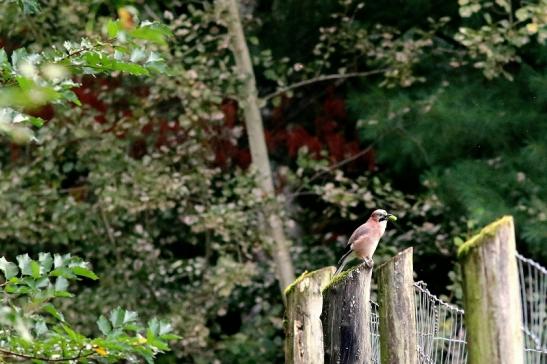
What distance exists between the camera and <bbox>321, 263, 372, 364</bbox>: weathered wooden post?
337 cm

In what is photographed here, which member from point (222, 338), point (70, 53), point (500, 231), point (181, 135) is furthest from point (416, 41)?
point (500, 231)

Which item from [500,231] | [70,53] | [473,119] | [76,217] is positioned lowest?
[500,231]

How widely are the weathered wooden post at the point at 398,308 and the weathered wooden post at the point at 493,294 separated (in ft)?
3.35

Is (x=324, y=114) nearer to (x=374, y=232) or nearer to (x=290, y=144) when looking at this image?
(x=290, y=144)

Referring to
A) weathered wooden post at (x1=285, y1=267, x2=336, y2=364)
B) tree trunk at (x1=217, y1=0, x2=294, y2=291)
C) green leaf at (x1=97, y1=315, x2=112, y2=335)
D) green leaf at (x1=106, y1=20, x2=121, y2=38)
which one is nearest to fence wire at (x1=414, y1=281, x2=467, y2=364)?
weathered wooden post at (x1=285, y1=267, x2=336, y2=364)

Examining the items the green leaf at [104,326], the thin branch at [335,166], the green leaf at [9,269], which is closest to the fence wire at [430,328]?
the green leaf at [104,326]

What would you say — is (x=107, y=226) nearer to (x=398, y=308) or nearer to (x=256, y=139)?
(x=256, y=139)

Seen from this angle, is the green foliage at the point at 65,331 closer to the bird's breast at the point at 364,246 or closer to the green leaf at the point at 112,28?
the green leaf at the point at 112,28

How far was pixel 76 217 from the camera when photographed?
344 inches

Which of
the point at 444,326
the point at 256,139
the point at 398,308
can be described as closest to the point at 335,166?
the point at 256,139

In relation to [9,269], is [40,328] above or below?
below

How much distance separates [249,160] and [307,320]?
19.3ft

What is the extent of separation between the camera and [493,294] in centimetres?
212

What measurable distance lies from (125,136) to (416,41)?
2.37 metres
